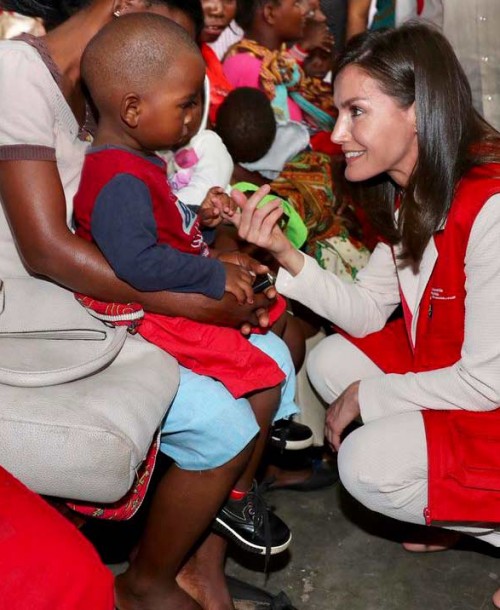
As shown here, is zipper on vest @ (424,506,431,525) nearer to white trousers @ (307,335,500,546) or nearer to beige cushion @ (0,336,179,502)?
white trousers @ (307,335,500,546)

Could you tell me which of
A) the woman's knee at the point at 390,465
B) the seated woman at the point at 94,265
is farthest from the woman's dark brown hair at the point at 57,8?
the woman's knee at the point at 390,465

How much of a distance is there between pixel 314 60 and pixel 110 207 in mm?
2357

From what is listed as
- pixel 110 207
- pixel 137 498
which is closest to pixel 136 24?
pixel 110 207

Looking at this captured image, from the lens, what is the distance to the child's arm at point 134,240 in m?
1.83

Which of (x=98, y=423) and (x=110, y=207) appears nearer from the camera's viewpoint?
(x=98, y=423)

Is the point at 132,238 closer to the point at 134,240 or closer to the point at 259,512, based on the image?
the point at 134,240

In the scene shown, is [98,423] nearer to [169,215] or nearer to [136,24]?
[169,215]

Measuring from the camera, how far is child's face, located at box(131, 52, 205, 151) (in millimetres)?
1927

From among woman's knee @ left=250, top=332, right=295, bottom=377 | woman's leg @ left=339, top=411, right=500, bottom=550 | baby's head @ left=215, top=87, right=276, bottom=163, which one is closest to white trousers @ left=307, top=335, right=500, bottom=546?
woman's leg @ left=339, top=411, right=500, bottom=550

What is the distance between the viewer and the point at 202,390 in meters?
1.96

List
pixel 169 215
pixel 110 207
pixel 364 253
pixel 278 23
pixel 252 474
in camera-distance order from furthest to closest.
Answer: pixel 278 23 < pixel 364 253 < pixel 252 474 < pixel 169 215 < pixel 110 207

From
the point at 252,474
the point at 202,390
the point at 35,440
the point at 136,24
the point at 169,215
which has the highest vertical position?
the point at 136,24

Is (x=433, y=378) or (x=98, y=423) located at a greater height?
(x=98, y=423)

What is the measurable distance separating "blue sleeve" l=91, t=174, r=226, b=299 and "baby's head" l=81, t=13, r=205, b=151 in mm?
157
